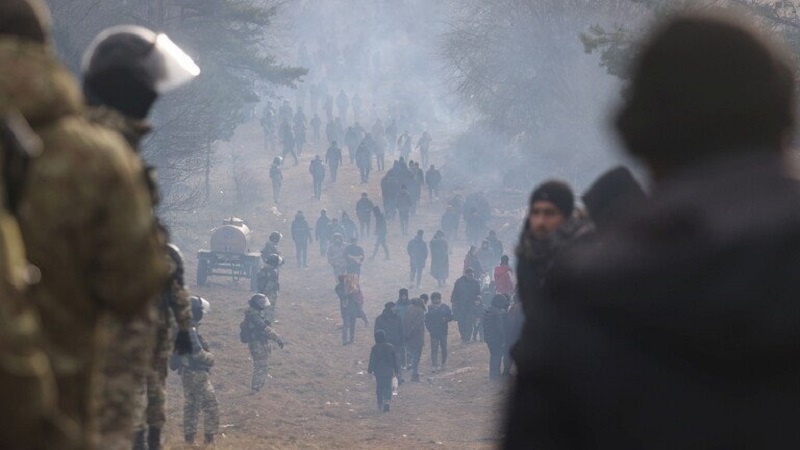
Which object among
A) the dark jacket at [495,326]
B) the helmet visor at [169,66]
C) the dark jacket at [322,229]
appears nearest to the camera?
the helmet visor at [169,66]

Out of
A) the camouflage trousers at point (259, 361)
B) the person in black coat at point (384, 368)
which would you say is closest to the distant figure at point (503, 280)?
the person in black coat at point (384, 368)

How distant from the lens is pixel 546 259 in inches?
222

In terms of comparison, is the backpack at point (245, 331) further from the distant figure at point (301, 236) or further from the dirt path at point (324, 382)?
the distant figure at point (301, 236)

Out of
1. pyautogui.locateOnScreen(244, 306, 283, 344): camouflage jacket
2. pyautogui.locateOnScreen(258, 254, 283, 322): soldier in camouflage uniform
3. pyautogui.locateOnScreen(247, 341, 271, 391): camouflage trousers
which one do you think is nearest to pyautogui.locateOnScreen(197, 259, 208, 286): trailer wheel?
pyautogui.locateOnScreen(258, 254, 283, 322): soldier in camouflage uniform

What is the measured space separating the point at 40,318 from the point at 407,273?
3084cm

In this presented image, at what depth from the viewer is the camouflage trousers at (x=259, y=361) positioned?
66.7 ft

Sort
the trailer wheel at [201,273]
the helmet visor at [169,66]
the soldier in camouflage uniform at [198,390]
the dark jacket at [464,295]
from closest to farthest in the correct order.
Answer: the helmet visor at [169,66]
the soldier in camouflage uniform at [198,390]
the dark jacket at [464,295]
the trailer wheel at [201,273]

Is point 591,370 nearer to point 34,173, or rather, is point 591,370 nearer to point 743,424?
point 743,424

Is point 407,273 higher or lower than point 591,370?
higher

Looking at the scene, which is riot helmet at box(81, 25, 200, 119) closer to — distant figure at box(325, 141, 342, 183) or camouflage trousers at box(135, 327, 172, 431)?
camouflage trousers at box(135, 327, 172, 431)

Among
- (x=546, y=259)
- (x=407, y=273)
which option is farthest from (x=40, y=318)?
(x=407, y=273)

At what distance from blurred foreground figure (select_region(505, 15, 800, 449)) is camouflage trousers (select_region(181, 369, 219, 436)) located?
13.1 m

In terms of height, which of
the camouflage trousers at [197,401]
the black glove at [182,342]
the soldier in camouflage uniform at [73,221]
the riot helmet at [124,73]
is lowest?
the camouflage trousers at [197,401]

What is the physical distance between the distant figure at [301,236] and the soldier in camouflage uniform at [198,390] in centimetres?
1827
